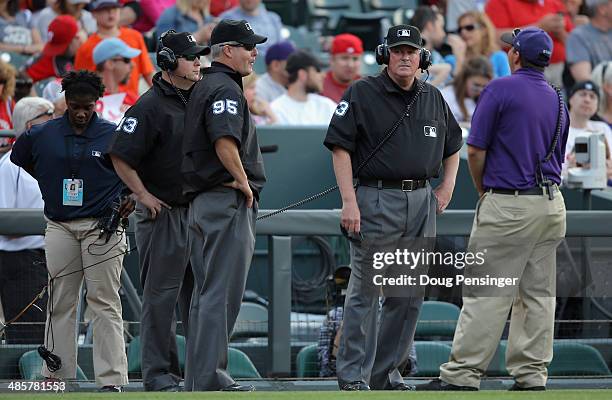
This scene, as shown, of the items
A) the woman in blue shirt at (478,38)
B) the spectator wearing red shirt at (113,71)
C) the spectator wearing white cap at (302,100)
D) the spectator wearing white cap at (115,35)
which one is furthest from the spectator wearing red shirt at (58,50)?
the woman in blue shirt at (478,38)

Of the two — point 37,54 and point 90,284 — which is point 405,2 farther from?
point 90,284

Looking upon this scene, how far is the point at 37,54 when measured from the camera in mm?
14531

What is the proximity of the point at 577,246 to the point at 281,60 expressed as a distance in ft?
16.6

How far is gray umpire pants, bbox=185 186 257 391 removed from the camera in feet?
25.3

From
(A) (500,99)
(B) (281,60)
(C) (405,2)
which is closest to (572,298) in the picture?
(A) (500,99)

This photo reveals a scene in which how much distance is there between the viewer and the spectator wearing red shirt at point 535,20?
15.7m

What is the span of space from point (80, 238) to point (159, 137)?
799 millimetres

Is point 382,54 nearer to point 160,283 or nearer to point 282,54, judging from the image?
point 160,283

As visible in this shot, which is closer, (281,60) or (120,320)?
(120,320)

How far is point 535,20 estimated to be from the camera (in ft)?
52.1

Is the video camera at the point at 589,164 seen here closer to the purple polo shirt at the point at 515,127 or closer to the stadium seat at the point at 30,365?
the purple polo shirt at the point at 515,127

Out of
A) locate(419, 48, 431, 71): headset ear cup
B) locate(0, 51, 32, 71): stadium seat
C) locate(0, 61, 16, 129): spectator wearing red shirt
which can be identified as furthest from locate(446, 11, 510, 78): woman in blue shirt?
locate(419, 48, 431, 71): headset ear cup

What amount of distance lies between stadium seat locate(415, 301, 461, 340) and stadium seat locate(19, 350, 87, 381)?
2502 mm

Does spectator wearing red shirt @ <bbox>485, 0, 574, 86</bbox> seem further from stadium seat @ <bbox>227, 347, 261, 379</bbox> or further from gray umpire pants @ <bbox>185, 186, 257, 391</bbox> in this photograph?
gray umpire pants @ <bbox>185, 186, 257, 391</bbox>
